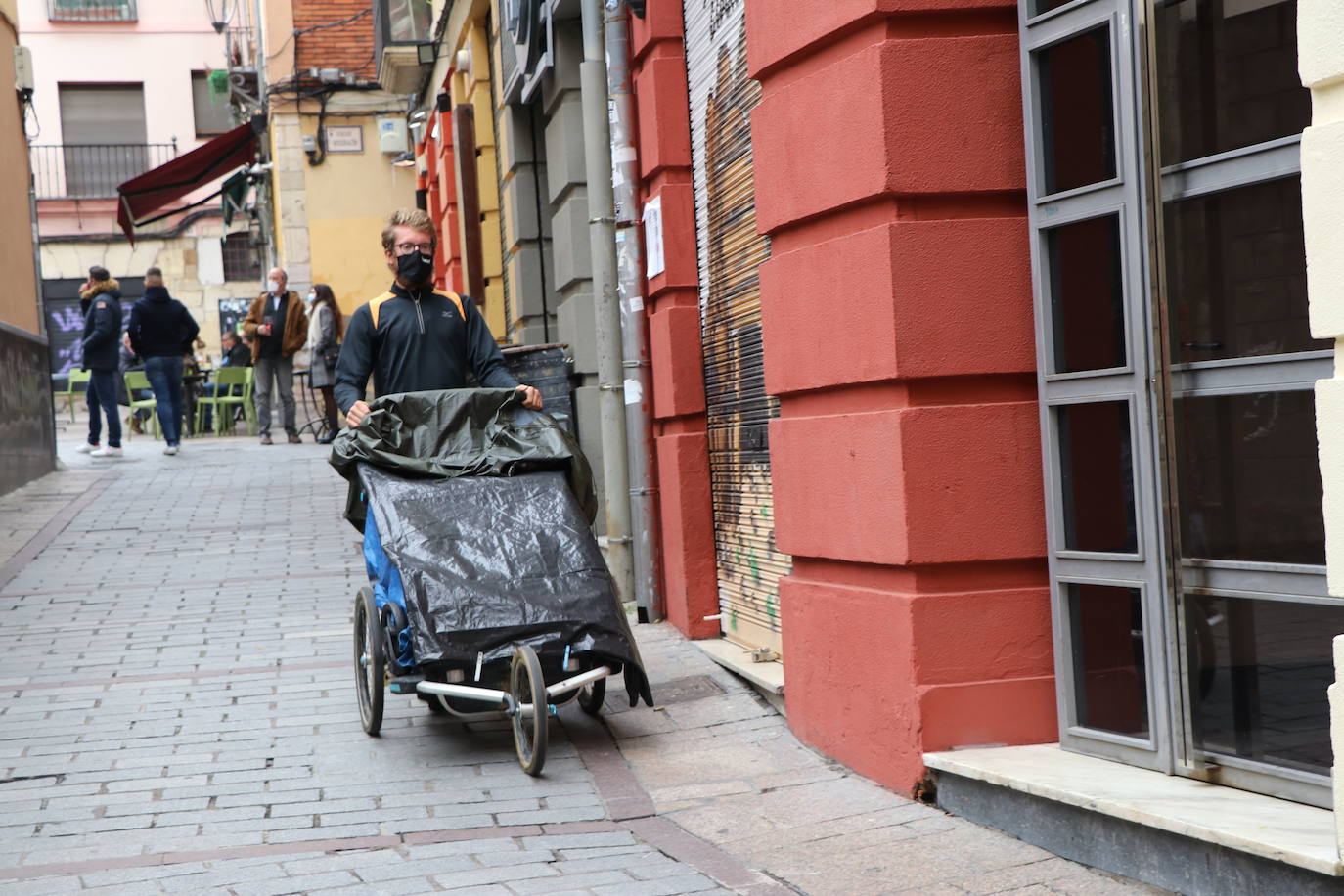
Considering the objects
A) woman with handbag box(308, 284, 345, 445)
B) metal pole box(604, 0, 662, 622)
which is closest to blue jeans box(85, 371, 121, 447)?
woman with handbag box(308, 284, 345, 445)

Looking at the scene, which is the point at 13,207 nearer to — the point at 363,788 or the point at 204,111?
the point at 363,788

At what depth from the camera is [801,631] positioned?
5641 millimetres

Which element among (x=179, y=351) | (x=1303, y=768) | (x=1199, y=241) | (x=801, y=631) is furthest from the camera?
(x=179, y=351)

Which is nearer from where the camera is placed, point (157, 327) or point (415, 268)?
point (415, 268)

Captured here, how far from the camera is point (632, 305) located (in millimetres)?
7949

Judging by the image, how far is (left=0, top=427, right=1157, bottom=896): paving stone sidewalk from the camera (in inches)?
175

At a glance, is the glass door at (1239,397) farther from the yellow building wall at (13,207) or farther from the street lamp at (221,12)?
the street lamp at (221,12)

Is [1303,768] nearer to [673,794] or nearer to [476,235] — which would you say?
[673,794]

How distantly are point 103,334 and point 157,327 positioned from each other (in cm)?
73

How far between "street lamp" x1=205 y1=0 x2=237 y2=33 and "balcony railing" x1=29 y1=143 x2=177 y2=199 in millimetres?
3688

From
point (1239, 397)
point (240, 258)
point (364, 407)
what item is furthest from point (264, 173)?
point (1239, 397)

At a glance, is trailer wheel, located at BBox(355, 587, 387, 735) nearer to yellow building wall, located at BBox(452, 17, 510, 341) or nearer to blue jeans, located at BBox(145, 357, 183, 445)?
yellow building wall, located at BBox(452, 17, 510, 341)

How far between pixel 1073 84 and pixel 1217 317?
2.96 feet

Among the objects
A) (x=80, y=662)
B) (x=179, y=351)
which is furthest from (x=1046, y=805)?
(x=179, y=351)
